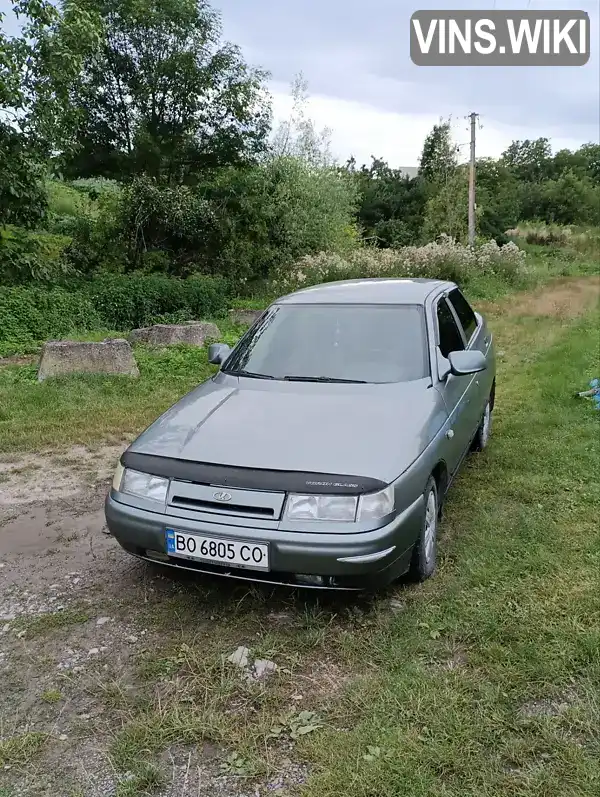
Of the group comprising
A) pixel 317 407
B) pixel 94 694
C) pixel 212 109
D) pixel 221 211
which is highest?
pixel 212 109

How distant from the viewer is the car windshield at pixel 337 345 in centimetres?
392

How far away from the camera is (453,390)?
405 centimetres

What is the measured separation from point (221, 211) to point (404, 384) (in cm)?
1365

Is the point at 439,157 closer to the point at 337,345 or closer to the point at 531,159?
the point at 337,345

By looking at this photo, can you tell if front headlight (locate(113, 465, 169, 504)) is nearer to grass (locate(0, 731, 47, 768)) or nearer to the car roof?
grass (locate(0, 731, 47, 768))

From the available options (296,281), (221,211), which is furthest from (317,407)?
(221,211)

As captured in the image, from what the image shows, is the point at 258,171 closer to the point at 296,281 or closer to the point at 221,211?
the point at 221,211

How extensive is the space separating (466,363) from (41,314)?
8.86 metres

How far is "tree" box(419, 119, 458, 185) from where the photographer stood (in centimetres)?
3247

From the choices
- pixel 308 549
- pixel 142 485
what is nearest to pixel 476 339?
pixel 308 549

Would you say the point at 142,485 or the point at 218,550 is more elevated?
the point at 142,485

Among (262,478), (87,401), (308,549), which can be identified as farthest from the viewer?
(87,401)

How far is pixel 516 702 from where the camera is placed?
2486 millimetres

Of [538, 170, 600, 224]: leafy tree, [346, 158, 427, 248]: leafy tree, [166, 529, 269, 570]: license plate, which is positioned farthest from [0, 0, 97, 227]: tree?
[538, 170, 600, 224]: leafy tree
